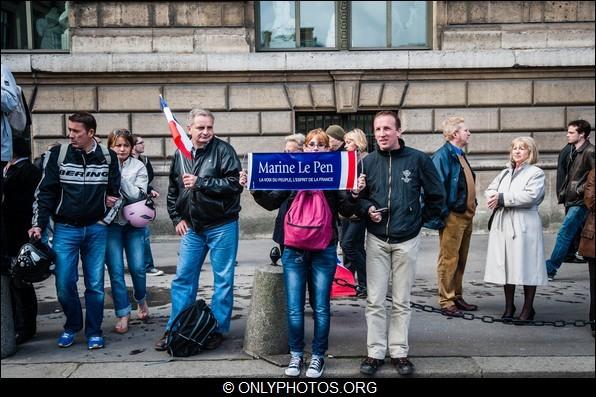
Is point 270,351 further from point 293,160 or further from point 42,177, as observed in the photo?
point 42,177

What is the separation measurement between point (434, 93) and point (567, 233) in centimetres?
476

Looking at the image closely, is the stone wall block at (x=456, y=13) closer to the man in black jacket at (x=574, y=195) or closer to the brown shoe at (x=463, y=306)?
the man in black jacket at (x=574, y=195)

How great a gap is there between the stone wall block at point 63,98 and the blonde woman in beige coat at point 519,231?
8334 millimetres

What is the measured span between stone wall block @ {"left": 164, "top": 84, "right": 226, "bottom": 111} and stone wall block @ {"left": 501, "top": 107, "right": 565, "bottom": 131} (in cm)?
547

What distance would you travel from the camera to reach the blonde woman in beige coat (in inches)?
243

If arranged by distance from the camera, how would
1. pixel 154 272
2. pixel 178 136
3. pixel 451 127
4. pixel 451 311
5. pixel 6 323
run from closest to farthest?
pixel 6 323, pixel 178 136, pixel 451 311, pixel 451 127, pixel 154 272

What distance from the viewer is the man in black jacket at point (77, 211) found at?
5391 mm

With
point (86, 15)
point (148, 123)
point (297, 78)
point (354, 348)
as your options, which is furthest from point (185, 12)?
point (354, 348)

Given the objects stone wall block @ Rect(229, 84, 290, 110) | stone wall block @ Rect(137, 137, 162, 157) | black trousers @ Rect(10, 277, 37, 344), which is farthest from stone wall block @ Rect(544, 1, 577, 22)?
black trousers @ Rect(10, 277, 37, 344)

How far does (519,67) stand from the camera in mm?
12125

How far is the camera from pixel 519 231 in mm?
6227

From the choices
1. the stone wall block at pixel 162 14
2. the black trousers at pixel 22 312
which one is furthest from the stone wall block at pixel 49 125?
the black trousers at pixel 22 312

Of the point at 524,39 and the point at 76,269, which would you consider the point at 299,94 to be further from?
the point at 76,269
